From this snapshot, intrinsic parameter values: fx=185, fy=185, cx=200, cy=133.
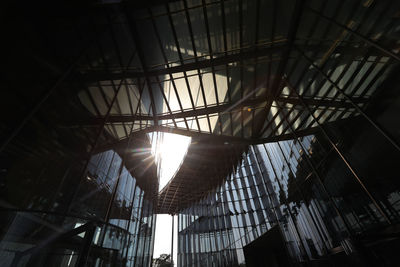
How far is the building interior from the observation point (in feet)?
16.8

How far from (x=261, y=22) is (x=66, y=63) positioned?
933cm

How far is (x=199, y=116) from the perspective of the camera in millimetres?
15258

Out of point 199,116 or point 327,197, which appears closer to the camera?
point 327,197

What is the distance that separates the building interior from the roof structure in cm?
7

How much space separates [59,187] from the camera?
7.02 metres

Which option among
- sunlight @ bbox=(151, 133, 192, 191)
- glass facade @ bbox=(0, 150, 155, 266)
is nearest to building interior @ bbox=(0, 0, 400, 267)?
glass facade @ bbox=(0, 150, 155, 266)

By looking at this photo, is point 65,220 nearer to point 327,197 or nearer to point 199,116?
point 199,116

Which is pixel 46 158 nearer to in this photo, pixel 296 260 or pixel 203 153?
pixel 296 260

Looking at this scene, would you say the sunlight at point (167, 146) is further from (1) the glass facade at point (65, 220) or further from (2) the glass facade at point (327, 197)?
(2) the glass facade at point (327, 197)

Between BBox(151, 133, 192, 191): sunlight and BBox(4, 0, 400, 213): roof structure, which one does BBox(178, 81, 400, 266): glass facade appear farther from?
BBox(151, 133, 192, 191): sunlight

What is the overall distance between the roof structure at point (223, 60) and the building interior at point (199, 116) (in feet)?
0.22

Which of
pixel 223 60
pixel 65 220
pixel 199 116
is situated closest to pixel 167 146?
pixel 199 116

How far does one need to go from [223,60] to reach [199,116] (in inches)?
210

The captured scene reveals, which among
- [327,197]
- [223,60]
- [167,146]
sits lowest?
[327,197]
